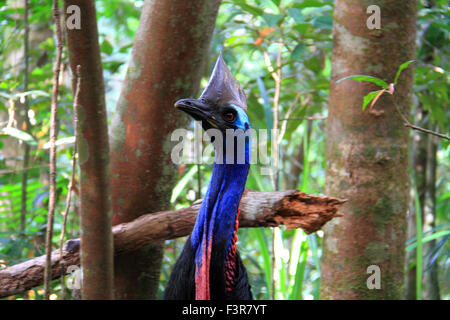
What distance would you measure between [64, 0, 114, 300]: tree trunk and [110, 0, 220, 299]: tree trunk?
80cm

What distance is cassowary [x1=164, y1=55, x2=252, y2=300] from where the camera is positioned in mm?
1353

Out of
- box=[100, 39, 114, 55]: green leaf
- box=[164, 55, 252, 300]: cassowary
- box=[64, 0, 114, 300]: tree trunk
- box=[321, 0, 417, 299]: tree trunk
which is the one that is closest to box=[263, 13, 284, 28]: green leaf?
box=[321, 0, 417, 299]: tree trunk

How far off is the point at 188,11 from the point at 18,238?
3.85ft

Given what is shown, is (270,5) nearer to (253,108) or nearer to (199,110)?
(199,110)

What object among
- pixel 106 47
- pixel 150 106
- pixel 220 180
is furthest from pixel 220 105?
pixel 106 47

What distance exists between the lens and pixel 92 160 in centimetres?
89

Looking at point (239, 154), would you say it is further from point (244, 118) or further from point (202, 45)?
point (202, 45)

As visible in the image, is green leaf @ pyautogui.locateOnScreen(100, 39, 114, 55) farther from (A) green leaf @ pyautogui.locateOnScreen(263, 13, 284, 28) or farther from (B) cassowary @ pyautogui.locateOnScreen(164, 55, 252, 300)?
(B) cassowary @ pyautogui.locateOnScreen(164, 55, 252, 300)

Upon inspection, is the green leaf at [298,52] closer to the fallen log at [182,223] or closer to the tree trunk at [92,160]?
the fallen log at [182,223]

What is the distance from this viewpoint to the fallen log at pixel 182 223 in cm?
136

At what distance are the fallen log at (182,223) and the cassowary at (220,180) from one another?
113 millimetres

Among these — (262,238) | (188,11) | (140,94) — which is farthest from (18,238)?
(188,11)

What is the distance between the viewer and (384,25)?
171 centimetres

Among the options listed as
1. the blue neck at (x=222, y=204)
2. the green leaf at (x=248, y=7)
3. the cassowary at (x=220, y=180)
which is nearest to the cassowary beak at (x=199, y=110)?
the cassowary at (x=220, y=180)
